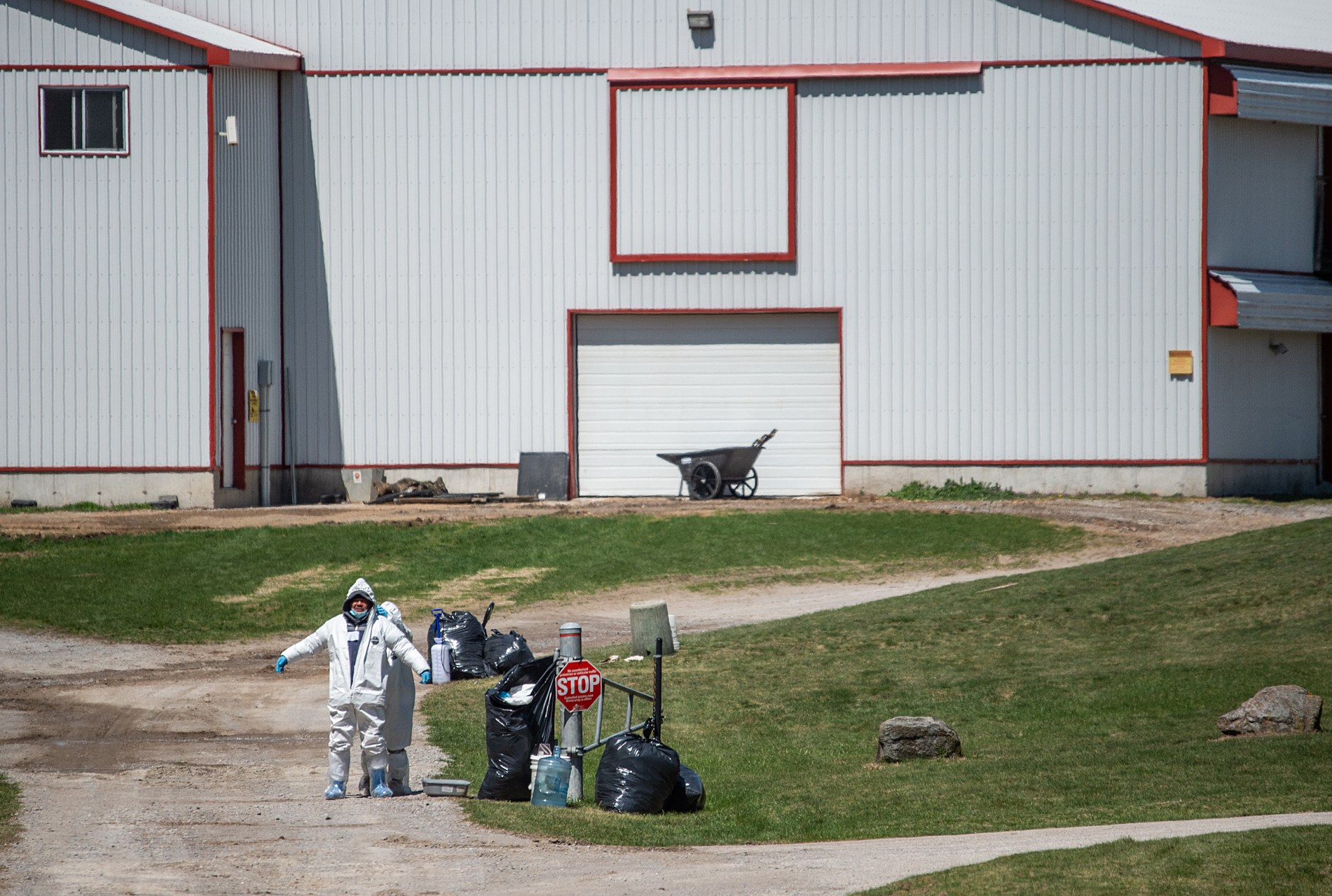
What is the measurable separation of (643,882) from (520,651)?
8.07m

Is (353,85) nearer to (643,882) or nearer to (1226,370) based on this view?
(1226,370)

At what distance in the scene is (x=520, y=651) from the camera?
1675cm

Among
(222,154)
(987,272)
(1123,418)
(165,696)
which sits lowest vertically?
(165,696)

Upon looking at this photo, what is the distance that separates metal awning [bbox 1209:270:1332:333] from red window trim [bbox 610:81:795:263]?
26.1 ft

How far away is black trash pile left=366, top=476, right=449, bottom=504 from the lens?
30406mm

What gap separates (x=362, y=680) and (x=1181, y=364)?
2215 centimetres

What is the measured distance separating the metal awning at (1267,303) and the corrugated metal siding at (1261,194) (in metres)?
0.45

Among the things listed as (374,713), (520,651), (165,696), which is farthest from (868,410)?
(374,713)

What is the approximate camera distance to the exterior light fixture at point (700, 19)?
3059 centimetres

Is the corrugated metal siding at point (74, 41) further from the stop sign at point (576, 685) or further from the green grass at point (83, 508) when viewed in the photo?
the stop sign at point (576, 685)

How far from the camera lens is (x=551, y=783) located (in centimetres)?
1113

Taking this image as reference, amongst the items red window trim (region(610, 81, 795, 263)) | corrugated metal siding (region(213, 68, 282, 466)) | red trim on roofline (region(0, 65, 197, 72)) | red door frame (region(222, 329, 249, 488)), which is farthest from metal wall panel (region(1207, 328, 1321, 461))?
red trim on roofline (region(0, 65, 197, 72))

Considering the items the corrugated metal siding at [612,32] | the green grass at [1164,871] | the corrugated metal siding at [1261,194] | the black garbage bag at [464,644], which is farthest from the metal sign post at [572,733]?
the corrugated metal siding at [1261,194]

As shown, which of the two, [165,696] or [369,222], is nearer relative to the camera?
[165,696]
